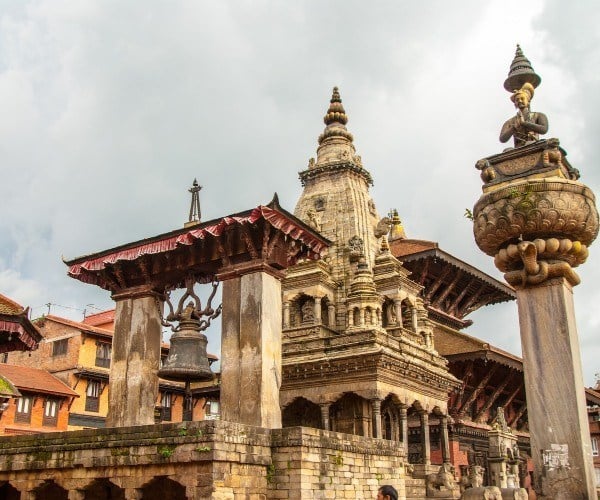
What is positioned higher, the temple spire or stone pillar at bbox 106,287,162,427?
the temple spire

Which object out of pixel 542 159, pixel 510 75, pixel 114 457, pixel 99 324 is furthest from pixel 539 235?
pixel 99 324

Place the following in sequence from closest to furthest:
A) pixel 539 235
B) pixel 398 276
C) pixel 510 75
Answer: pixel 539 235
pixel 510 75
pixel 398 276

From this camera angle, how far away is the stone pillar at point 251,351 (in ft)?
43.8

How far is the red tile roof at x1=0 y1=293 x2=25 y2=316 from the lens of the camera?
53.2 ft

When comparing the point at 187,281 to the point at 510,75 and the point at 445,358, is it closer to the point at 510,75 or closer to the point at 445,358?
the point at 510,75

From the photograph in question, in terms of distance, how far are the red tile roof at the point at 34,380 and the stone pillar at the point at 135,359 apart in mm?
20908

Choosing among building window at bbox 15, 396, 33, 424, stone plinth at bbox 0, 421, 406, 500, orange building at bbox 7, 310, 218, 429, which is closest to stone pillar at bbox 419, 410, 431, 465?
stone plinth at bbox 0, 421, 406, 500

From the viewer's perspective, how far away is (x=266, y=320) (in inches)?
543

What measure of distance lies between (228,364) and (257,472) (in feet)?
8.10

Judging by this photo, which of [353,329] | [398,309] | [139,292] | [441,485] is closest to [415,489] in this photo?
[441,485]

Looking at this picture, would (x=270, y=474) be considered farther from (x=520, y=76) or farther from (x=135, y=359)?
(x=520, y=76)

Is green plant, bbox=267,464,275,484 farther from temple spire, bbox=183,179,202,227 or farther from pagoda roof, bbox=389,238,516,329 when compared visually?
pagoda roof, bbox=389,238,516,329

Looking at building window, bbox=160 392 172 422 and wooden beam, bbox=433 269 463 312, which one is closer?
wooden beam, bbox=433 269 463 312

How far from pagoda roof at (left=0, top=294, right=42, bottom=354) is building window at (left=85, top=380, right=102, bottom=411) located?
2165 centimetres
